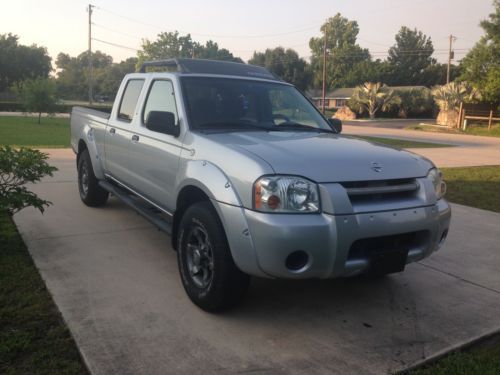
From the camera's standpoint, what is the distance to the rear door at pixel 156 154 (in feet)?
13.7

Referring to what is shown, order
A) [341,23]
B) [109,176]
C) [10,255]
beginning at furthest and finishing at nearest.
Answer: [341,23], [109,176], [10,255]

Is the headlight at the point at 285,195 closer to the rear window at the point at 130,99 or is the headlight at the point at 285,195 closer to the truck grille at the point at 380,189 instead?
the truck grille at the point at 380,189

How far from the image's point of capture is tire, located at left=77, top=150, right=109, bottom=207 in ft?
21.7

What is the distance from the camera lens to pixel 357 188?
10.6 ft

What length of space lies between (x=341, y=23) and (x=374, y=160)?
109 m

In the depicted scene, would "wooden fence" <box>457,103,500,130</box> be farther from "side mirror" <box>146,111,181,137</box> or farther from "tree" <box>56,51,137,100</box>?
"tree" <box>56,51,137,100</box>

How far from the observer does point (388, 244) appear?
11.0 feet

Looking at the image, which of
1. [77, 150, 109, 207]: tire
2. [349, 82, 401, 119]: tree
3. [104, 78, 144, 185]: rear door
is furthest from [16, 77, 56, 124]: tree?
[349, 82, 401, 119]: tree

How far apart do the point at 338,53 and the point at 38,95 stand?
82.7 metres

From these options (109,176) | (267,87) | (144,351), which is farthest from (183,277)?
(109,176)

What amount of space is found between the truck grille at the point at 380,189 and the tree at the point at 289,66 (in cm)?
7589

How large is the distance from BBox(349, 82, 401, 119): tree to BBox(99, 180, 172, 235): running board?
44965 mm

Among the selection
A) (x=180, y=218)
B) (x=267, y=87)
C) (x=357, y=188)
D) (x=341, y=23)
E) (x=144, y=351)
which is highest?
(x=341, y=23)

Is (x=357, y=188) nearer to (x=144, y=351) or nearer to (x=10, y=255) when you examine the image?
(x=144, y=351)
